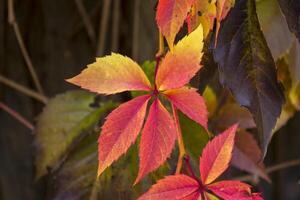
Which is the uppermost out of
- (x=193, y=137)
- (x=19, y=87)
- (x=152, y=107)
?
(x=152, y=107)

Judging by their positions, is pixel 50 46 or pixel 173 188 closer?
pixel 173 188

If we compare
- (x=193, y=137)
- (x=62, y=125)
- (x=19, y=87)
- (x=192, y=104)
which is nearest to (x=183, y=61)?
(x=192, y=104)

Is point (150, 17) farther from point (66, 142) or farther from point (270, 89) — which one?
point (270, 89)

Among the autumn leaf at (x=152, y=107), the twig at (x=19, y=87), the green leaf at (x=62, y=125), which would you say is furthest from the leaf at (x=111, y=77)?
the twig at (x=19, y=87)

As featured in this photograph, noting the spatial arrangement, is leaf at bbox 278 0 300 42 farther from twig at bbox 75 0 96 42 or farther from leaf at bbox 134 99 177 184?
twig at bbox 75 0 96 42

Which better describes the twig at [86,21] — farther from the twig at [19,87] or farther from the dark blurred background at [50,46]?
the twig at [19,87]

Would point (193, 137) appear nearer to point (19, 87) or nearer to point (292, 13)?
point (292, 13)
